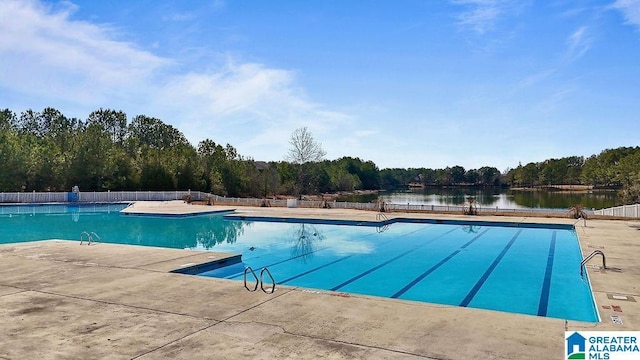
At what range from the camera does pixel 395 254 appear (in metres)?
13.5

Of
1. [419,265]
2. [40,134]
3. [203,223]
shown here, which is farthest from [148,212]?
[40,134]

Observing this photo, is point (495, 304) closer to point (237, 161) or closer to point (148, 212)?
point (148, 212)

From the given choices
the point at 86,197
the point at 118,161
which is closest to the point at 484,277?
the point at 86,197

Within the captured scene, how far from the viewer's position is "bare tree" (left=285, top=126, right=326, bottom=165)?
157 feet

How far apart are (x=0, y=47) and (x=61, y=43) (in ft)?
11.9

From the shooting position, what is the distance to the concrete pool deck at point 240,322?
451cm

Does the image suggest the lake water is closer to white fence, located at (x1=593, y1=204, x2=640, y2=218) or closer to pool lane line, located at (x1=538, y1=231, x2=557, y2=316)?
white fence, located at (x1=593, y1=204, x2=640, y2=218)

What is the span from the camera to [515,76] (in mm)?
21391
